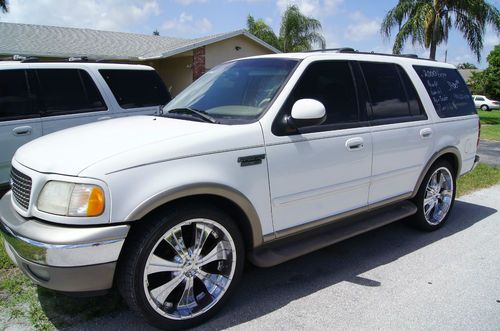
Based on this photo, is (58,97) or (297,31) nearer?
(58,97)

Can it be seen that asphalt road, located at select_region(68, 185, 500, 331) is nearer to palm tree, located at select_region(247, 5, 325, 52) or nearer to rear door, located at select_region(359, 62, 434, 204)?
rear door, located at select_region(359, 62, 434, 204)

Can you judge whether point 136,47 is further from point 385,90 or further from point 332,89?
point 332,89

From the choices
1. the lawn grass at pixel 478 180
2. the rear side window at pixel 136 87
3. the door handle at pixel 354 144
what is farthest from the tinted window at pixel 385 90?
the rear side window at pixel 136 87

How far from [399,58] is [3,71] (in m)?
4.66

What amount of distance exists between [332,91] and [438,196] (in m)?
2.31

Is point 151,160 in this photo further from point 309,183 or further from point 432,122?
point 432,122

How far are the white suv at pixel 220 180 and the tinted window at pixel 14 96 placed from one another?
86.8 inches

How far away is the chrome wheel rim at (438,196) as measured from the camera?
4906 mm

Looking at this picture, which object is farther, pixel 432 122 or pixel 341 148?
pixel 432 122

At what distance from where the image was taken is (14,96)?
16.9 feet

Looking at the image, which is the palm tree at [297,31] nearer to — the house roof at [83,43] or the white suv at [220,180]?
the house roof at [83,43]

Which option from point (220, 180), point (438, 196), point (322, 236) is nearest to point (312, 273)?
point (322, 236)

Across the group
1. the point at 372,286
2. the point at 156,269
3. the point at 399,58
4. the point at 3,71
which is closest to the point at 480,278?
the point at 372,286

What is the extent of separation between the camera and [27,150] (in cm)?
309
